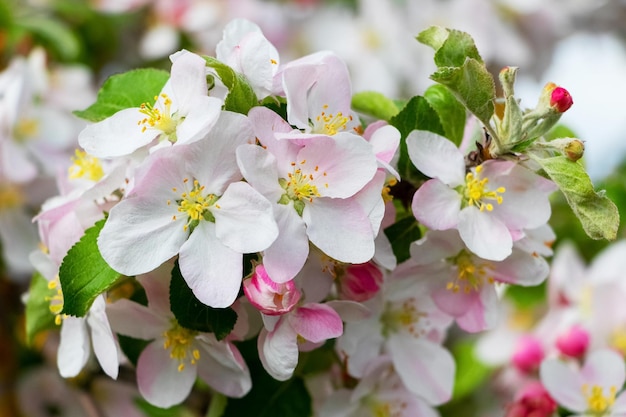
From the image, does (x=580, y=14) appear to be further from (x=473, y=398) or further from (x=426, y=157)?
(x=426, y=157)

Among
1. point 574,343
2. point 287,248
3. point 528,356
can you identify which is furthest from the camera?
point 528,356

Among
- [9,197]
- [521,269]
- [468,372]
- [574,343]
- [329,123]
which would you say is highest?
[329,123]

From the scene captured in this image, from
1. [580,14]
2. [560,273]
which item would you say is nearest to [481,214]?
[560,273]

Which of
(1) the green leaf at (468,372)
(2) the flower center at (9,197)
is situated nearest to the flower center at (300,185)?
(2) the flower center at (9,197)

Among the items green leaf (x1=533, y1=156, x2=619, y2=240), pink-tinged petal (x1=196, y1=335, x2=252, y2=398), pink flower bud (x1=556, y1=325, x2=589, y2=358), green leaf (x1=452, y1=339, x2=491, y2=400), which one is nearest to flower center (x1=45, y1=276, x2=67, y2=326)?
pink-tinged petal (x1=196, y1=335, x2=252, y2=398)

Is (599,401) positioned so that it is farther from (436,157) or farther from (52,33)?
(52,33)

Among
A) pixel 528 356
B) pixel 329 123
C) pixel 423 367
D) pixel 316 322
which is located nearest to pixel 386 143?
pixel 329 123
